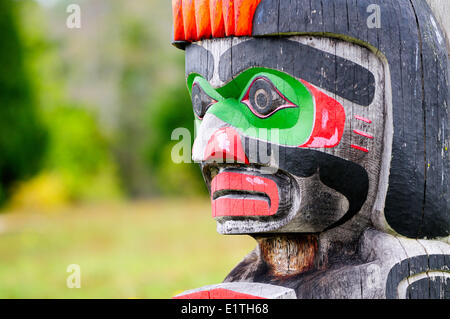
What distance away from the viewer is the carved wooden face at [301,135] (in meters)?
2.74

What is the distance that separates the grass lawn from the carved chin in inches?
146

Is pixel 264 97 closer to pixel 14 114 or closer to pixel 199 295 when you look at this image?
pixel 199 295

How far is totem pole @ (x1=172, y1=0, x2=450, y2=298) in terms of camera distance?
2.73 metres

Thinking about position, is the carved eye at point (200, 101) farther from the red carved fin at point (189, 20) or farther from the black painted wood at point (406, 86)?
the black painted wood at point (406, 86)

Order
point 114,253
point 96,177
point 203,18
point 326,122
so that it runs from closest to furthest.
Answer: point 326,122, point 203,18, point 114,253, point 96,177

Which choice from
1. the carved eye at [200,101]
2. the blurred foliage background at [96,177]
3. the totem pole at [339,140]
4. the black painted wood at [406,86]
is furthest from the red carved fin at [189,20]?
the blurred foliage background at [96,177]

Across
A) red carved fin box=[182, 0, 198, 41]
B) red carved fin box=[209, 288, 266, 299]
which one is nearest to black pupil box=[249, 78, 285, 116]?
red carved fin box=[182, 0, 198, 41]

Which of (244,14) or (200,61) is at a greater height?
(244,14)

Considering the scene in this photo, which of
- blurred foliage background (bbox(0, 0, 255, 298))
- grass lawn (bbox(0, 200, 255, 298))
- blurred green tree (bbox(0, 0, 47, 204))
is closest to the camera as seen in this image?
grass lawn (bbox(0, 200, 255, 298))

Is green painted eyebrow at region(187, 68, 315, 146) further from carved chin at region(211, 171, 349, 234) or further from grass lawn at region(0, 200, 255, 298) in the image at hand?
grass lawn at region(0, 200, 255, 298)

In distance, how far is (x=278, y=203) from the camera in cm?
277

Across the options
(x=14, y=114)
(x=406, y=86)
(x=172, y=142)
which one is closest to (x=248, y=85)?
(x=406, y=86)

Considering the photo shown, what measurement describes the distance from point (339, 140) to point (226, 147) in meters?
0.51
